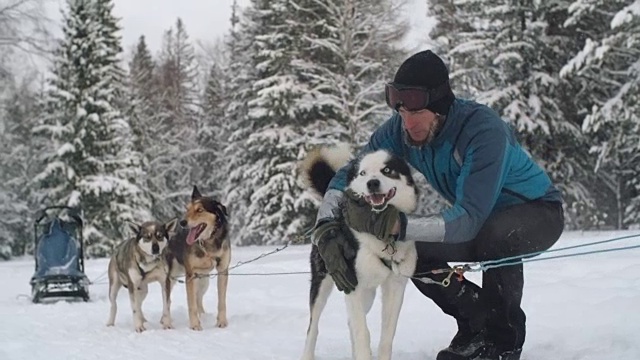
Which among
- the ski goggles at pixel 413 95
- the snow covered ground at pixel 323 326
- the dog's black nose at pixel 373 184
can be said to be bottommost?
the snow covered ground at pixel 323 326

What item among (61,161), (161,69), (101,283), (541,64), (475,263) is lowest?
(101,283)

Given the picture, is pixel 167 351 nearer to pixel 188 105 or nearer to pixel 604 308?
pixel 604 308

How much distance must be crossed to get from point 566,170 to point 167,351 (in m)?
13.9

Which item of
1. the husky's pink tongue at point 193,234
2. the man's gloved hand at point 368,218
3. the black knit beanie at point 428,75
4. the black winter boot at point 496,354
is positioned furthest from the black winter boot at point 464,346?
the husky's pink tongue at point 193,234

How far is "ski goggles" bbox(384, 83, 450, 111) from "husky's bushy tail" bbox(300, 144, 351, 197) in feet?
2.62

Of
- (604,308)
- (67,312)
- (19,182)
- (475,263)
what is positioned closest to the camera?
(475,263)

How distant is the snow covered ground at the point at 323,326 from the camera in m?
3.56

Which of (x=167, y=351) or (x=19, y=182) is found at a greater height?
(x=19, y=182)

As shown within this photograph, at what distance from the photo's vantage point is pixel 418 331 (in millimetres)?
4309

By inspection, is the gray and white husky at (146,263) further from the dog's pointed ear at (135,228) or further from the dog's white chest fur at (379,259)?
the dog's white chest fur at (379,259)

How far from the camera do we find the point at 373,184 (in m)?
2.83

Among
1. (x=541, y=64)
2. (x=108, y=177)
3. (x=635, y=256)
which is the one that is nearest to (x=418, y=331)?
(x=635, y=256)

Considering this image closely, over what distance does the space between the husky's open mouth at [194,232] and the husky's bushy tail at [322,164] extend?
89.5 inches

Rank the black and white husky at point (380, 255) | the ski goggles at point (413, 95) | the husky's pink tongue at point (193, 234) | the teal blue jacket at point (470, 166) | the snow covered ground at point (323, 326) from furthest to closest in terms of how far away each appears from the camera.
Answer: the husky's pink tongue at point (193, 234) → the snow covered ground at point (323, 326) → the black and white husky at point (380, 255) → the ski goggles at point (413, 95) → the teal blue jacket at point (470, 166)
